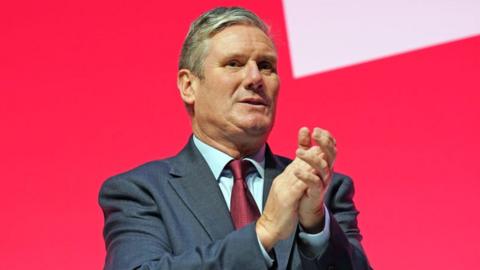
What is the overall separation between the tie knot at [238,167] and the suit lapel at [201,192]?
40 millimetres

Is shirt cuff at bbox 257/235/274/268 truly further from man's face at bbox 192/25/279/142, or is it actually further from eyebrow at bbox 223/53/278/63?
eyebrow at bbox 223/53/278/63

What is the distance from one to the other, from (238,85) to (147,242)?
0.36 metres

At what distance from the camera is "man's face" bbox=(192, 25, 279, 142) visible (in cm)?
169

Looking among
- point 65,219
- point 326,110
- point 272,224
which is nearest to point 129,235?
point 272,224

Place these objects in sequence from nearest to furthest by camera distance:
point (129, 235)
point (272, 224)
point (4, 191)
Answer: point (272, 224) → point (129, 235) → point (4, 191)

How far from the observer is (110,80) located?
7.65 feet

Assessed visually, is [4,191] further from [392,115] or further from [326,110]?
[392,115]

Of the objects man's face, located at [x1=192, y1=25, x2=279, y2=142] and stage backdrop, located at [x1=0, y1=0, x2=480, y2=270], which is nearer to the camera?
man's face, located at [x1=192, y1=25, x2=279, y2=142]

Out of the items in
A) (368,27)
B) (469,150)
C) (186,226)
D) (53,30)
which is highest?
(53,30)

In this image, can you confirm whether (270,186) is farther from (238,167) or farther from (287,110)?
(287,110)

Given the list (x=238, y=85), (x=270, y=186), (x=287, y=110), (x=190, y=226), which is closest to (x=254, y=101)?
(x=238, y=85)

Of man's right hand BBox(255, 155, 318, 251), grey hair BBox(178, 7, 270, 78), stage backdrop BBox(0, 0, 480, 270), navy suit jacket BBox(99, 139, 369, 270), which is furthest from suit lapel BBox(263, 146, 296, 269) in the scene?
stage backdrop BBox(0, 0, 480, 270)

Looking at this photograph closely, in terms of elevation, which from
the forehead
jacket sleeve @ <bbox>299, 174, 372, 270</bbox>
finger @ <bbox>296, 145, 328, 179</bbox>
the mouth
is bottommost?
jacket sleeve @ <bbox>299, 174, 372, 270</bbox>

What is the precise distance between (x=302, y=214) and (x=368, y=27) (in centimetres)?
100
